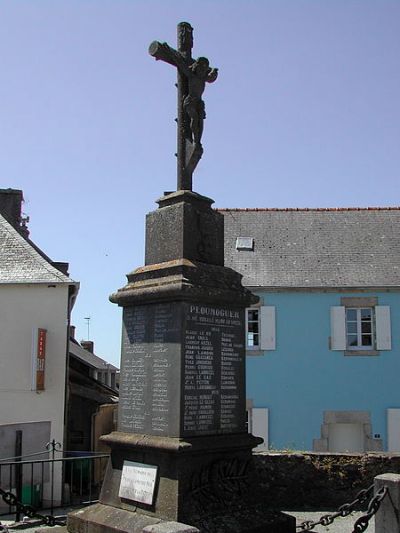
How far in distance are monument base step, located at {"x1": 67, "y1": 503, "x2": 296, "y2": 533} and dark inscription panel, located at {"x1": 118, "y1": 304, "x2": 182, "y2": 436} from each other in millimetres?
734

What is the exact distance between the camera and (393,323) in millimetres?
16906

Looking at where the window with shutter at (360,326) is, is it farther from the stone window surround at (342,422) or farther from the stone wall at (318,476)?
the stone wall at (318,476)

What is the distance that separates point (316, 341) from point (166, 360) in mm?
12013

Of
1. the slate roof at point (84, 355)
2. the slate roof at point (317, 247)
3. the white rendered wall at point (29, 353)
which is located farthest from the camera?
the slate roof at point (84, 355)

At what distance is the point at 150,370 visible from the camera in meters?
5.78

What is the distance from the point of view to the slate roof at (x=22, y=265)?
50.4 ft

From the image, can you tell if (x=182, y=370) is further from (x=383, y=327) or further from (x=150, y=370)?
(x=383, y=327)

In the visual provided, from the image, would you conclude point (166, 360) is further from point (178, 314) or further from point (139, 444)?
point (139, 444)

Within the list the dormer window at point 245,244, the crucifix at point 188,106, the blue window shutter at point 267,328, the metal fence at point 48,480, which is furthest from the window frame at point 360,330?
the crucifix at point 188,106

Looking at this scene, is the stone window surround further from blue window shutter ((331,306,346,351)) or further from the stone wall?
the stone wall

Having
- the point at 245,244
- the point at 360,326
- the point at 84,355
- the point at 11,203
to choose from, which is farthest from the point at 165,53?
the point at 84,355

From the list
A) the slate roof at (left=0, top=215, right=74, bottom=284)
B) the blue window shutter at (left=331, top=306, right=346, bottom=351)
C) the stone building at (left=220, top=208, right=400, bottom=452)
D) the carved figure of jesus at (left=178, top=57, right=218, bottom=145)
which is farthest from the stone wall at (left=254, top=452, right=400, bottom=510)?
the blue window shutter at (left=331, top=306, right=346, bottom=351)

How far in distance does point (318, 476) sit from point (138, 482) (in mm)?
2963

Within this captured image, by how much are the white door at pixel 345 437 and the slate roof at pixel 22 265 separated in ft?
26.5
